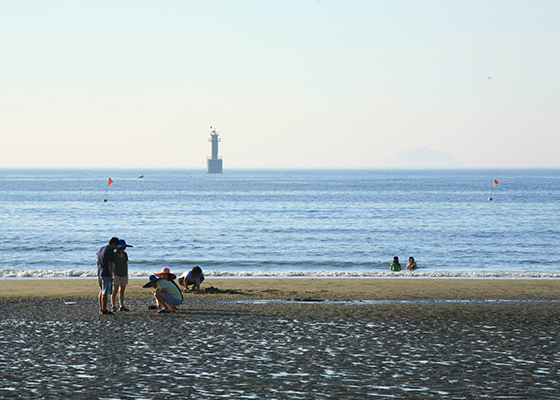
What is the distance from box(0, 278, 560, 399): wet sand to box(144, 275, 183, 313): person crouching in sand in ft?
1.38

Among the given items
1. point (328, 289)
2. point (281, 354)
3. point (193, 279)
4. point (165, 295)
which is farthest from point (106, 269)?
point (328, 289)

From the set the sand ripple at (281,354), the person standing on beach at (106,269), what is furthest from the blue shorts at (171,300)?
the person standing on beach at (106,269)

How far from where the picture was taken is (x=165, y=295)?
14.8 metres

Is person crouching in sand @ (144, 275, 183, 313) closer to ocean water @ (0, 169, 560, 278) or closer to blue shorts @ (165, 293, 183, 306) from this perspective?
blue shorts @ (165, 293, 183, 306)

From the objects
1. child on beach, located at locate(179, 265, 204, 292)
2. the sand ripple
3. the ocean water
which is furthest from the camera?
the ocean water

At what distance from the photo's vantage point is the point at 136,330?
12438mm

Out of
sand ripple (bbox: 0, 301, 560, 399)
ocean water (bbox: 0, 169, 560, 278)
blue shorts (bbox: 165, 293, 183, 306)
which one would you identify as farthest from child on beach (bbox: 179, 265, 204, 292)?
ocean water (bbox: 0, 169, 560, 278)

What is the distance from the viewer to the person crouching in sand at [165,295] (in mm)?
14730

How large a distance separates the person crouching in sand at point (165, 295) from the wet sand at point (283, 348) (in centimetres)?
42

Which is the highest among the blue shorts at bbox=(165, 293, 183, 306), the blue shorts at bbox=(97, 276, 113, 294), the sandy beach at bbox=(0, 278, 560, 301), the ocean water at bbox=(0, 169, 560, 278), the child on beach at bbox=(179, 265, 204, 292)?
the blue shorts at bbox=(97, 276, 113, 294)

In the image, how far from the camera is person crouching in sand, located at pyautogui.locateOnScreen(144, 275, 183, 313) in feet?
48.3

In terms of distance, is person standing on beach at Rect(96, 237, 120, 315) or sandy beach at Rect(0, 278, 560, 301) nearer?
person standing on beach at Rect(96, 237, 120, 315)

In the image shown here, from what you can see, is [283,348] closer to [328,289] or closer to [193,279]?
[193,279]

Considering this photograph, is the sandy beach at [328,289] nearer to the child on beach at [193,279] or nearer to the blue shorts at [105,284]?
the child on beach at [193,279]
